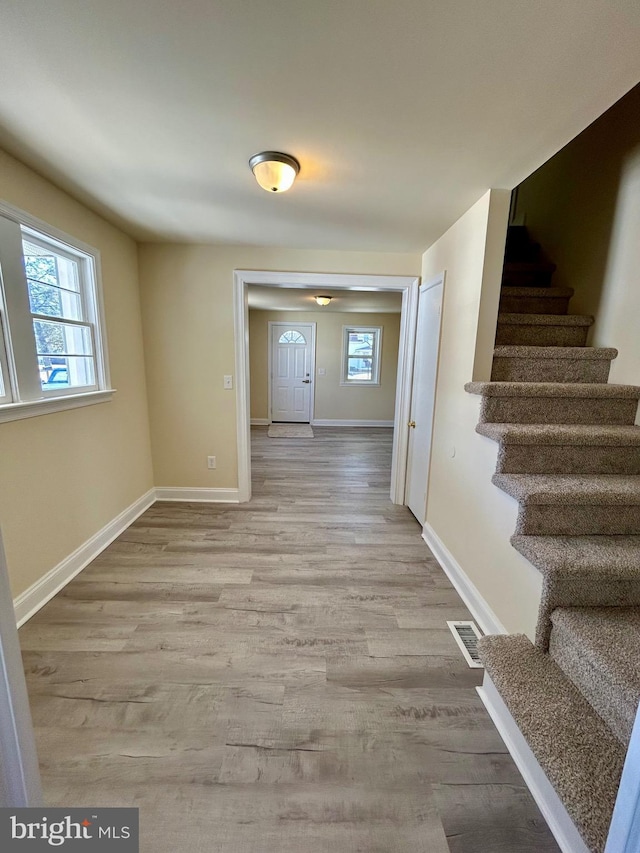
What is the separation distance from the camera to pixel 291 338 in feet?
22.8

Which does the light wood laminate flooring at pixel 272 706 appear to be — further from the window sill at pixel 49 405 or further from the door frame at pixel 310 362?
the door frame at pixel 310 362

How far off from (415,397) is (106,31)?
107 inches

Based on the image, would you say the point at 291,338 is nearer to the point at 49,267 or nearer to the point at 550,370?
the point at 49,267

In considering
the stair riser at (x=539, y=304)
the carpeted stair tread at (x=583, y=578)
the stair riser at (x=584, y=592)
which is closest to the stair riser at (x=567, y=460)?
the carpeted stair tread at (x=583, y=578)

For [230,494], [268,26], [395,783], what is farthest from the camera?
[230,494]

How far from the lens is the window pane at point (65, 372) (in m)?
2.01

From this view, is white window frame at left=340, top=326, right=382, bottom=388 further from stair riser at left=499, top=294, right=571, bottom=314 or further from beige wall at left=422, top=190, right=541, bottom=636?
stair riser at left=499, top=294, right=571, bottom=314

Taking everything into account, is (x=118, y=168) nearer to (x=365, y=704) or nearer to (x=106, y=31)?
(x=106, y=31)

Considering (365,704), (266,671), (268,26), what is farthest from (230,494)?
(268,26)

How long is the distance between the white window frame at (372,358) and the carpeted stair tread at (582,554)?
5.80 metres

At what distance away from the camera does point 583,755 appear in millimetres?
973

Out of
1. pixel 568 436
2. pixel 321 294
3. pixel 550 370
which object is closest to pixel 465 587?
pixel 568 436

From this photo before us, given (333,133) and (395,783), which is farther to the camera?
(333,133)

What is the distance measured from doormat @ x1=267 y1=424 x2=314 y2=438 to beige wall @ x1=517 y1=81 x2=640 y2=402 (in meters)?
4.41
